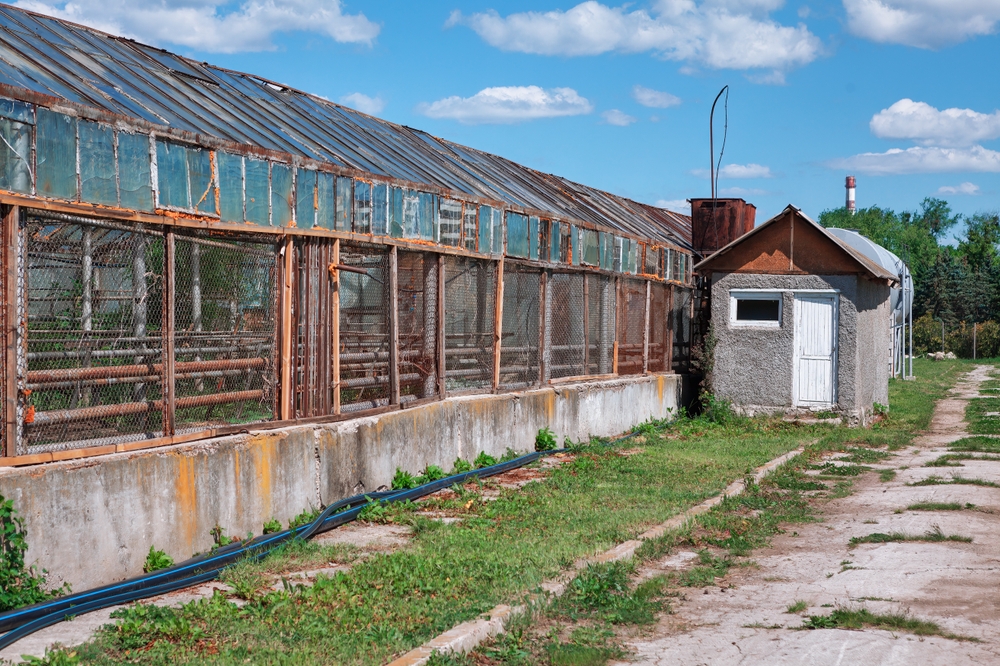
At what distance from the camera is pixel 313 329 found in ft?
31.7

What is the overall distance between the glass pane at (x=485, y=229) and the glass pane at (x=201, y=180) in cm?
545

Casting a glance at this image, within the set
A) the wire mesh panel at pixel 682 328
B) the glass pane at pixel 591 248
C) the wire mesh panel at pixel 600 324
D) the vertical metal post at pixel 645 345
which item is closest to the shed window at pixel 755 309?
the vertical metal post at pixel 645 345

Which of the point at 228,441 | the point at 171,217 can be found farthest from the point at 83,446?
the point at 171,217

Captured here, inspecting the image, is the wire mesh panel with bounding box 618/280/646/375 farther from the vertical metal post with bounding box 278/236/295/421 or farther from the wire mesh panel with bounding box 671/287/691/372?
the vertical metal post with bounding box 278/236/295/421

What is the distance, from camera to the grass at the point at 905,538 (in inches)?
337

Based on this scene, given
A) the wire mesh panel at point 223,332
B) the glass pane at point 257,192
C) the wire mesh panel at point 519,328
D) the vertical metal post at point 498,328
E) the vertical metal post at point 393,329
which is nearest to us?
the wire mesh panel at point 223,332

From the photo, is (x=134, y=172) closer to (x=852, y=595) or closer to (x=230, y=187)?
(x=230, y=187)

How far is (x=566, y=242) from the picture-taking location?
1631 cm

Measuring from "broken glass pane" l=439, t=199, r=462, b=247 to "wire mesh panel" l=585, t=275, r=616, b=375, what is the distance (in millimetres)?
4094

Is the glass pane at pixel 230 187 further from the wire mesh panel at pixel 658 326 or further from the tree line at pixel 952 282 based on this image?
the tree line at pixel 952 282

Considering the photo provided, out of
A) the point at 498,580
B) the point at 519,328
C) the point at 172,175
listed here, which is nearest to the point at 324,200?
the point at 172,175

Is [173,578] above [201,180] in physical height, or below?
below

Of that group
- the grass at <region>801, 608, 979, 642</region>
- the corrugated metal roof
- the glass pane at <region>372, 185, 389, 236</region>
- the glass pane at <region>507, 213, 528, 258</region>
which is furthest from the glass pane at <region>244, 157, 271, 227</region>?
the grass at <region>801, 608, 979, 642</region>

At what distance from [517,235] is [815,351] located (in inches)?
262
